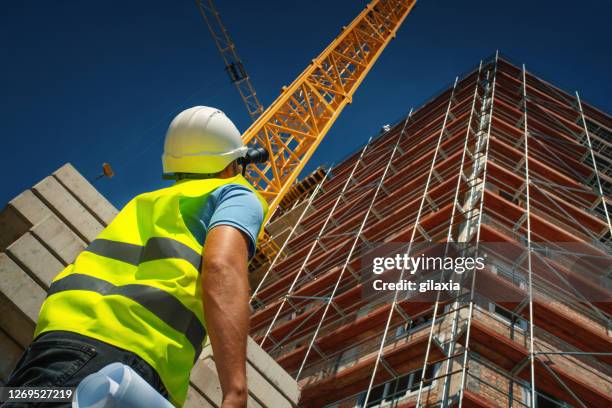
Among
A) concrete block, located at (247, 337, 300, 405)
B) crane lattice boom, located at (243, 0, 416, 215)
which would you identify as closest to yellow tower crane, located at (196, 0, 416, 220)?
crane lattice boom, located at (243, 0, 416, 215)

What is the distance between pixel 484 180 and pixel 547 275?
96.1 inches

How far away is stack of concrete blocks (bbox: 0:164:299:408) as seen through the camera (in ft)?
12.7

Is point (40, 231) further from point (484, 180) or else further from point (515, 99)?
point (515, 99)

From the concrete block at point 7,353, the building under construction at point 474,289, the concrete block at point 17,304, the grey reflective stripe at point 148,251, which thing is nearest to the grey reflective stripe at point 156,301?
the grey reflective stripe at point 148,251

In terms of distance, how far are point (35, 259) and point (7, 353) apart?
2.13ft

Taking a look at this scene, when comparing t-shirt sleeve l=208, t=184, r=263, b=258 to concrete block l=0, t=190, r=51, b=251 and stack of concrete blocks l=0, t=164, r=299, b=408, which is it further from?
concrete block l=0, t=190, r=51, b=251

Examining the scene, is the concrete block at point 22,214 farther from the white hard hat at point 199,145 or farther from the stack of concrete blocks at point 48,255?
the white hard hat at point 199,145

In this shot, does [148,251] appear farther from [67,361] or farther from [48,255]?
[48,255]

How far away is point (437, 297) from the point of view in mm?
9852

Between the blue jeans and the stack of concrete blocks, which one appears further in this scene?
the stack of concrete blocks

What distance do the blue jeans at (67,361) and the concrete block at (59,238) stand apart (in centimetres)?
268

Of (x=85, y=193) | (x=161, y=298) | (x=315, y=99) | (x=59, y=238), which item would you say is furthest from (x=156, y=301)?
(x=315, y=99)

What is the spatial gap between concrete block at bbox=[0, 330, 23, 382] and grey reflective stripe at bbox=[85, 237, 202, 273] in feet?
6.41

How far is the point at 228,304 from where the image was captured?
66.6 inches
